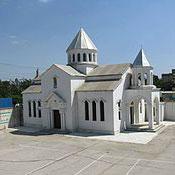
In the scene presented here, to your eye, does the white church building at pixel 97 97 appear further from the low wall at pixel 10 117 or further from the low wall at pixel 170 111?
the low wall at pixel 170 111

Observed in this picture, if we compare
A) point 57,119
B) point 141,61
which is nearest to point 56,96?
point 57,119

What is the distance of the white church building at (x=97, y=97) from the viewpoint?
29859 millimetres

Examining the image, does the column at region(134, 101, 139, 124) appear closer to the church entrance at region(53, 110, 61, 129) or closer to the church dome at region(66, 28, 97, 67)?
the church dome at region(66, 28, 97, 67)

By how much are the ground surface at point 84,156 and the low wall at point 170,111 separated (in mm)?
10091

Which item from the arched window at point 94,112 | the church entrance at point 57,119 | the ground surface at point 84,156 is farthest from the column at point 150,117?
the church entrance at point 57,119

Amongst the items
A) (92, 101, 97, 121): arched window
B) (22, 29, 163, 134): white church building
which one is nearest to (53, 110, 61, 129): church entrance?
(22, 29, 163, 134): white church building

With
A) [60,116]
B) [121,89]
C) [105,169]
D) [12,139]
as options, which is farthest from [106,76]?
[105,169]

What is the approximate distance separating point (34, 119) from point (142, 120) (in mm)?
14033

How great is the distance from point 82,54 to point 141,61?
8.03 m

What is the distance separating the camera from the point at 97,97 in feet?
98.5

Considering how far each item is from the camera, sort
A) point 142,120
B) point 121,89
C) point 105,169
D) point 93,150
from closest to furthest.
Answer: point 105,169
point 93,150
point 121,89
point 142,120

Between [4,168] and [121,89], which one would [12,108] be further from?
[4,168]

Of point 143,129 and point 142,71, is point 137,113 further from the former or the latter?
point 142,71

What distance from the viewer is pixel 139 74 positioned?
32375mm
